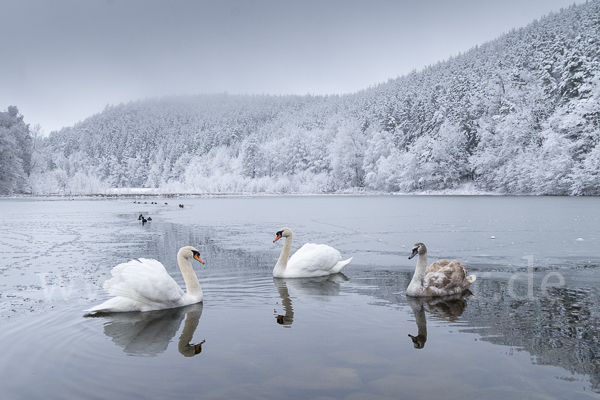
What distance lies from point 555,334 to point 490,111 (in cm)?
7112

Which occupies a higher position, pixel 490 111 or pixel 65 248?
pixel 490 111

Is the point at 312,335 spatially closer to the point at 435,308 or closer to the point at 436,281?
the point at 435,308

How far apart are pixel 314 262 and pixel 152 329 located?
13.6ft

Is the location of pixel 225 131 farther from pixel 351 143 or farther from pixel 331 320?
pixel 331 320

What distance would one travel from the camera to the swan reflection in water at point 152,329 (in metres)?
5.13

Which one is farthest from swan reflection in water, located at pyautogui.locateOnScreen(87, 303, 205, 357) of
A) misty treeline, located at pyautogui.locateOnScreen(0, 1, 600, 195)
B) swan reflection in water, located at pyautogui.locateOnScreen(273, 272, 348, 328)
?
misty treeline, located at pyautogui.locateOnScreen(0, 1, 600, 195)

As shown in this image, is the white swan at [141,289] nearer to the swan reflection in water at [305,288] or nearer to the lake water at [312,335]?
the lake water at [312,335]

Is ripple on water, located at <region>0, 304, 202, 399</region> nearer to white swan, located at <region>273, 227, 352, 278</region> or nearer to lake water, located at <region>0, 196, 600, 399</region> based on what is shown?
lake water, located at <region>0, 196, 600, 399</region>

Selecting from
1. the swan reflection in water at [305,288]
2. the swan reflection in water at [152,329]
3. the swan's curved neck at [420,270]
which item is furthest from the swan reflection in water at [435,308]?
the swan reflection in water at [152,329]

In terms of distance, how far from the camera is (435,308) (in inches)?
270

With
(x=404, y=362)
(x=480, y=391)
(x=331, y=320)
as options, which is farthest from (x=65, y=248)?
(x=480, y=391)

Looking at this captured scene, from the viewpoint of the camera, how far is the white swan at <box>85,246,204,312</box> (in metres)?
6.26

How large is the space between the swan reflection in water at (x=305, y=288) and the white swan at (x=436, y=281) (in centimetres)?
138

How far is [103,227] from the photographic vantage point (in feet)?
65.5
